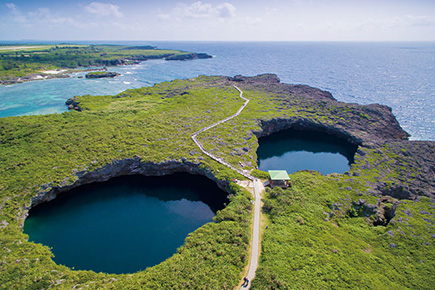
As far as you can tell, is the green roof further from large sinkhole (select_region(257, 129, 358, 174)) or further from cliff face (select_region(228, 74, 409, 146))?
cliff face (select_region(228, 74, 409, 146))

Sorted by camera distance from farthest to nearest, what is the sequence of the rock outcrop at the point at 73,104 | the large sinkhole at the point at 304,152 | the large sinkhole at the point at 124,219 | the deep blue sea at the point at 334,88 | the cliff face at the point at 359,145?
the rock outcrop at the point at 73,104, the deep blue sea at the point at 334,88, the large sinkhole at the point at 304,152, the cliff face at the point at 359,145, the large sinkhole at the point at 124,219

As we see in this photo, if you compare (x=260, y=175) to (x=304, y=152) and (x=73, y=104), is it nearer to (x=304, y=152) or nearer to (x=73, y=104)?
(x=304, y=152)

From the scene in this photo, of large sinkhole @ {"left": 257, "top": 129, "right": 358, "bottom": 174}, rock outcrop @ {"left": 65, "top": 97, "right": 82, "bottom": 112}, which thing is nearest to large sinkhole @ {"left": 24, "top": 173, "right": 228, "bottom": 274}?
large sinkhole @ {"left": 257, "top": 129, "right": 358, "bottom": 174}

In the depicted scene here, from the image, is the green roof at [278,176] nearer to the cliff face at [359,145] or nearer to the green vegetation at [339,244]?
the green vegetation at [339,244]

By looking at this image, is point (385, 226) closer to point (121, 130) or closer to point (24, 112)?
point (121, 130)

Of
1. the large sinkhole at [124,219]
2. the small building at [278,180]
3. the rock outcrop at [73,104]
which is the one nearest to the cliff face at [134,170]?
the large sinkhole at [124,219]

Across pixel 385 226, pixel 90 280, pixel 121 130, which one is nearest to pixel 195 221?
pixel 90 280
